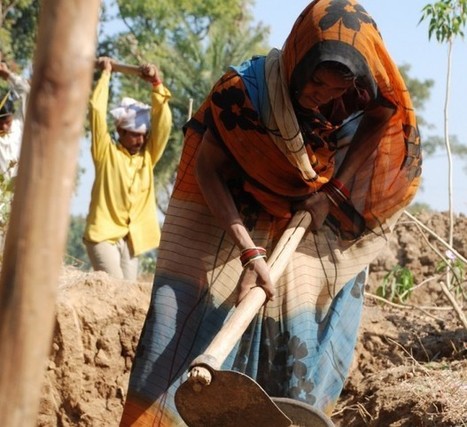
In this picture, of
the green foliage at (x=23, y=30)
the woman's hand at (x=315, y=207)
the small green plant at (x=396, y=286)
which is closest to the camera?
the woman's hand at (x=315, y=207)

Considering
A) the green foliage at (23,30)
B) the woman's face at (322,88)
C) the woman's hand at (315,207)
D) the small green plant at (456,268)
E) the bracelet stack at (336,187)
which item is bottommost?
the woman's hand at (315,207)

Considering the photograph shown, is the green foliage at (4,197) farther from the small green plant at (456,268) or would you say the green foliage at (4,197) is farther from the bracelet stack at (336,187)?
the small green plant at (456,268)

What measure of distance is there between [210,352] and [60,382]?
124 inches

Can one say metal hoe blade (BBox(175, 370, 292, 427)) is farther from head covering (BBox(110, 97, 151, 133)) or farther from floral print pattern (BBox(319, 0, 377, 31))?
head covering (BBox(110, 97, 151, 133))

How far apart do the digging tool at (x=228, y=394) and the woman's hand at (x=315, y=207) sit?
470 millimetres

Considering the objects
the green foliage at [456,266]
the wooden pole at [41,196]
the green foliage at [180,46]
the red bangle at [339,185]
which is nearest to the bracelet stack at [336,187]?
the red bangle at [339,185]

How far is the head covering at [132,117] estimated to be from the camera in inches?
328

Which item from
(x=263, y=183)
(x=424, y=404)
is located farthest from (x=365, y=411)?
(x=263, y=183)

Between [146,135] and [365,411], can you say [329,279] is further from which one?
[146,135]

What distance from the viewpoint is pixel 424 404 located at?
6.00m

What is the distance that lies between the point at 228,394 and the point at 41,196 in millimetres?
1701

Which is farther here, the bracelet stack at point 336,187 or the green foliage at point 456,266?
the green foliage at point 456,266

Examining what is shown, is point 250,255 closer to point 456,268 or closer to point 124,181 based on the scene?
point 456,268

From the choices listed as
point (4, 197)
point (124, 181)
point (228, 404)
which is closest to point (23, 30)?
point (124, 181)
